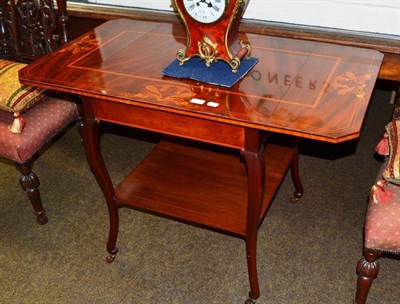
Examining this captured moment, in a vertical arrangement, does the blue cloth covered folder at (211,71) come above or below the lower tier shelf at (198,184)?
above

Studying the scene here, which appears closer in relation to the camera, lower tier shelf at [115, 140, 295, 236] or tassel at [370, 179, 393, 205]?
tassel at [370, 179, 393, 205]

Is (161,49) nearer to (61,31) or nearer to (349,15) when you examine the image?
(61,31)

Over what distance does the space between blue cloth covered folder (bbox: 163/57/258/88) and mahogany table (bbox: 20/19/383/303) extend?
2cm

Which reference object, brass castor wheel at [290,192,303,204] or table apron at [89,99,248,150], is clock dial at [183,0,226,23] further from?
brass castor wheel at [290,192,303,204]

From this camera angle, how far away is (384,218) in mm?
1532

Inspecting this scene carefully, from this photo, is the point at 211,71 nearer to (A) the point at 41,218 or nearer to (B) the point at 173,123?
(B) the point at 173,123

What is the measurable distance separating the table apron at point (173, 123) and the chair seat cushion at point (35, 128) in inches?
18.3

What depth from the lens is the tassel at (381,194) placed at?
1564 mm

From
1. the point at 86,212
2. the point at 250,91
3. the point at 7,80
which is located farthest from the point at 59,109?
the point at 250,91

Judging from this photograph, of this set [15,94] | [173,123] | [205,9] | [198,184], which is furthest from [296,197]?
[15,94]

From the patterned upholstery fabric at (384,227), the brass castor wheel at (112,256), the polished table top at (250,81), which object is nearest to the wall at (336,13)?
the polished table top at (250,81)

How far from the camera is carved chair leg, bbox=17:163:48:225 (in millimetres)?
2096

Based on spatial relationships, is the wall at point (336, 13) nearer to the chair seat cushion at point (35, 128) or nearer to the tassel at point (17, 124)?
the chair seat cushion at point (35, 128)

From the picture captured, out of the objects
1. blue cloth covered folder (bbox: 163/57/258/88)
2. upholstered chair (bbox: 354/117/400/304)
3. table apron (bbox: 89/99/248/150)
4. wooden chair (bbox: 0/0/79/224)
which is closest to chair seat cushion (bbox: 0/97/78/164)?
wooden chair (bbox: 0/0/79/224)
